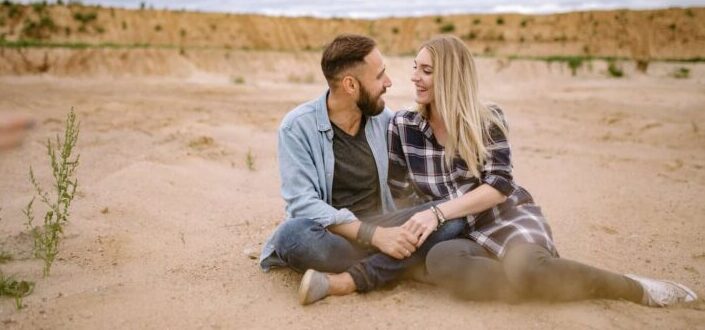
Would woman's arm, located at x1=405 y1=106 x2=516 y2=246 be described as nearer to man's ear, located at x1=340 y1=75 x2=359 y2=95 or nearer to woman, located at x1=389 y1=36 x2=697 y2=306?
woman, located at x1=389 y1=36 x2=697 y2=306

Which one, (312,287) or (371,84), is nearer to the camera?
(312,287)

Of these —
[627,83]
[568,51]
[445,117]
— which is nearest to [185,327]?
[445,117]

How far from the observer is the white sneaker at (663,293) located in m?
2.75

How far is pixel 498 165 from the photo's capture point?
9.74ft

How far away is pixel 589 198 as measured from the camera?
504 cm

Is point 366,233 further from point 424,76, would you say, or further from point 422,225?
point 424,76

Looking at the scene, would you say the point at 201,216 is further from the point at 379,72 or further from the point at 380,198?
the point at 379,72

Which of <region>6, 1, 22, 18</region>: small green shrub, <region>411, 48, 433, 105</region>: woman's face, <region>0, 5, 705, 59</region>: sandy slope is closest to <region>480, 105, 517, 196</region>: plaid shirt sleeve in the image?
<region>411, 48, 433, 105</region>: woman's face

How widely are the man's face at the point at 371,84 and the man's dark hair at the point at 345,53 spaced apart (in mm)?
45

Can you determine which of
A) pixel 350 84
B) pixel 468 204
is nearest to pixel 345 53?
pixel 350 84

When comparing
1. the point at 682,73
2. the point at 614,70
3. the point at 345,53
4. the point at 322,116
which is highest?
the point at 345,53

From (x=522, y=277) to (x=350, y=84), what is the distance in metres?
1.42

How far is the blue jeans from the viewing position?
290cm

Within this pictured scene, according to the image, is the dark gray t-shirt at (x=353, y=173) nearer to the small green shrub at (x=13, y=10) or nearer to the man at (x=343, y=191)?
the man at (x=343, y=191)
